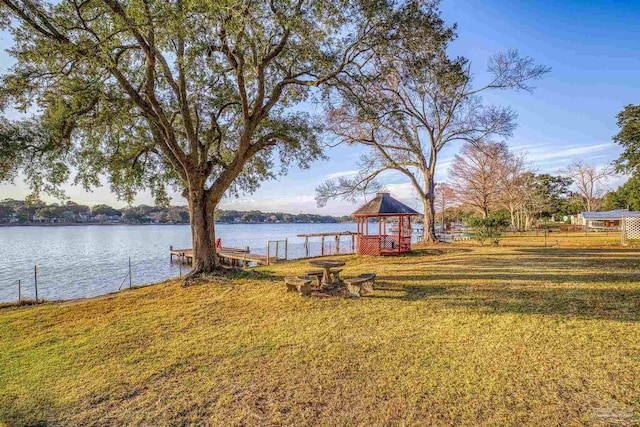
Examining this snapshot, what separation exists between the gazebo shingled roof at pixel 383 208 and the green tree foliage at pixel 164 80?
18.5ft

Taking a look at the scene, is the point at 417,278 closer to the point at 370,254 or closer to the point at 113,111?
the point at 370,254

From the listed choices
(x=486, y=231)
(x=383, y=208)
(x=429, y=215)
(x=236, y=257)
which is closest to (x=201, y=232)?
(x=383, y=208)

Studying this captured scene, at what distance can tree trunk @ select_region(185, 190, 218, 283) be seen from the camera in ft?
36.7

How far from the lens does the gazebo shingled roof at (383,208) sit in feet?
57.0

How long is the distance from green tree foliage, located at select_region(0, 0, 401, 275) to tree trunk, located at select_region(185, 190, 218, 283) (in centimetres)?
4

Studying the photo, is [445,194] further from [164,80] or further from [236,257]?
[164,80]

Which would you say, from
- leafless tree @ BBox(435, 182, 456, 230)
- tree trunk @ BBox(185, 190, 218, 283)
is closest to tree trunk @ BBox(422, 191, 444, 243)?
tree trunk @ BBox(185, 190, 218, 283)

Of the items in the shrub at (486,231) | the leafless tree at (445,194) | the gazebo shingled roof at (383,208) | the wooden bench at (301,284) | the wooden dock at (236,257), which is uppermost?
the leafless tree at (445,194)

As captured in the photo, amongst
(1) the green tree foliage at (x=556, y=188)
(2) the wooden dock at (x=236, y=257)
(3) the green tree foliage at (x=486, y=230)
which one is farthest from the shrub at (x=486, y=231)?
(1) the green tree foliage at (x=556, y=188)

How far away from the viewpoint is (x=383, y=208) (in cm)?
1750

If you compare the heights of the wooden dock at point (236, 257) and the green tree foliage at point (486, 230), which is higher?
the green tree foliage at point (486, 230)

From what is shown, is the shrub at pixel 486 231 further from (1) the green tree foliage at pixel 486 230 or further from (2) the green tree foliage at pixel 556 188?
(2) the green tree foliage at pixel 556 188

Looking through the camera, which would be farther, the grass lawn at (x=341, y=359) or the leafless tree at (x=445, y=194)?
the leafless tree at (x=445, y=194)

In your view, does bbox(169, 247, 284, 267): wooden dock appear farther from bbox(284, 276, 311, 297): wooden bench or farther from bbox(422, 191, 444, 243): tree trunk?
bbox(284, 276, 311, 297): wooden bench
